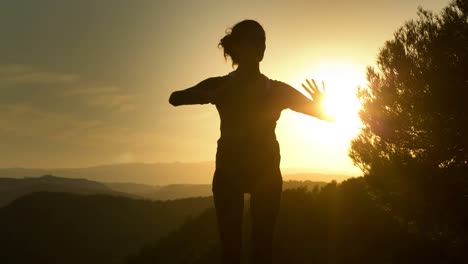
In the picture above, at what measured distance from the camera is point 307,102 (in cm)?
342

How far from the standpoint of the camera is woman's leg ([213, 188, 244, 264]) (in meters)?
3.21

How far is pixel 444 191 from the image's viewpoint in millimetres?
A: 15336

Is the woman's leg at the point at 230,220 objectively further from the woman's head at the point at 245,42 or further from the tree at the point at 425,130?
the tree at the point at 425,130

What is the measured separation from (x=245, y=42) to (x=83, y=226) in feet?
220

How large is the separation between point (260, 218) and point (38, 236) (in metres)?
67.0

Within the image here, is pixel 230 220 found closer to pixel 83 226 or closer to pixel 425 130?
pixel 425 130

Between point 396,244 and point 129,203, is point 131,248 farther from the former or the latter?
point 396,244

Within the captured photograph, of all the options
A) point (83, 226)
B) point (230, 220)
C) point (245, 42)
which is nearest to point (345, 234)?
point (230, 220)

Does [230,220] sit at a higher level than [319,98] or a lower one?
lower

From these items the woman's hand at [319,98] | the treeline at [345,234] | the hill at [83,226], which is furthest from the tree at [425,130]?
the hill at [83,226]

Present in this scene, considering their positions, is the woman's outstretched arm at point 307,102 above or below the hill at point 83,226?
above

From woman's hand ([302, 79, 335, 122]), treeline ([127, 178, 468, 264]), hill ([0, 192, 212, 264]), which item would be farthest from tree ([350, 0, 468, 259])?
hill ([0, 192, 212, 264])

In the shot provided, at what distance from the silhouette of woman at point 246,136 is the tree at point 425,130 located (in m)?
12.6

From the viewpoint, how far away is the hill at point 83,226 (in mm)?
58906
